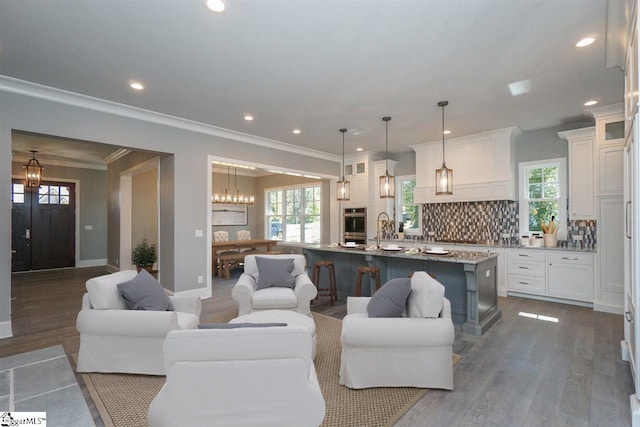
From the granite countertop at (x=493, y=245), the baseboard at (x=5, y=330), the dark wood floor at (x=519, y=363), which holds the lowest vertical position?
the dark wood floor at (x=519, y=363)

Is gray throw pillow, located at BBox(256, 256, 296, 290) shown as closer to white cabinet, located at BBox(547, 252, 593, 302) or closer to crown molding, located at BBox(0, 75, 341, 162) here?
crown molding, located at BBox(0, 75, 341, 162)

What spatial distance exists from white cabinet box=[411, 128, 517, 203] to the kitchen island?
1.97m

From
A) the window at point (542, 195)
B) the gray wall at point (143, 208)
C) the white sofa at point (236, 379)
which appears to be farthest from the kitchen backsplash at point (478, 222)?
the gray wall at point (143, 208)

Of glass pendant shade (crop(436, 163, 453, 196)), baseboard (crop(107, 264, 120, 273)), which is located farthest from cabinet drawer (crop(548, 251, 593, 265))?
baseboard (crop(107, 264, 120, 273))

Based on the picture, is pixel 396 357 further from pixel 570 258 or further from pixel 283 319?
pixel 570 258

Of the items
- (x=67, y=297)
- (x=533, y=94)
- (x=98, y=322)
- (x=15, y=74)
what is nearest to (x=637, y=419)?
(x=533, y=94)

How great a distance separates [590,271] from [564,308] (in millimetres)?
645

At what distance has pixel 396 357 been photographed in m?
2.33

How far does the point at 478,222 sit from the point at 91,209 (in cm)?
954

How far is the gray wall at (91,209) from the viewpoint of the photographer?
8.23m

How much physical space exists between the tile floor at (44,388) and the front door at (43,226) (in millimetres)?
6263

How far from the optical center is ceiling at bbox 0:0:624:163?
2363 mm

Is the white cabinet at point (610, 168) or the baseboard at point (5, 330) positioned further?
the white cabinet at point (610, 168)

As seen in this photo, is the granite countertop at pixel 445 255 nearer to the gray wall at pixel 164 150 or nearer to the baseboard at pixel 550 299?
the baseboard at pixel 550 299
